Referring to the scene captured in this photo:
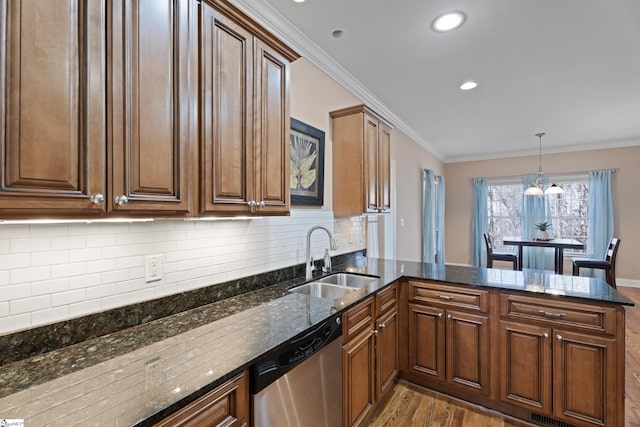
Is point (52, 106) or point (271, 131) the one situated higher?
point (271, 131)

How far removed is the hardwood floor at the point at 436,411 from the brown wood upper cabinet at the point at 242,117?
5.46 ft

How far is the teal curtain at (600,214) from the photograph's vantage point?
538cm

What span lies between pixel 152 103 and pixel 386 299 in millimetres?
1834

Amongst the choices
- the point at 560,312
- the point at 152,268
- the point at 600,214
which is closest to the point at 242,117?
the point at 152,268

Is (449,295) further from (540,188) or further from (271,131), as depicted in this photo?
(540,188)

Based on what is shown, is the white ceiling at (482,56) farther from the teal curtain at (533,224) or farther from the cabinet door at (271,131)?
the teal curtain at (533,224)

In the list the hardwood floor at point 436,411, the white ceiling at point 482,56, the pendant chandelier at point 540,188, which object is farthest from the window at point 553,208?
the hardwood floor at point 436,411

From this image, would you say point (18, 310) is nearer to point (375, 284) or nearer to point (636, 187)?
point (375, 284)

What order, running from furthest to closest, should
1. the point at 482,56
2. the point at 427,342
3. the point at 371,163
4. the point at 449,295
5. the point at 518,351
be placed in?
the point at 371,163 → the point at 482,56 → the point at 427,342 → the point at 449,295 → the point at 518,351

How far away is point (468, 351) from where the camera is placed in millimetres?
2152

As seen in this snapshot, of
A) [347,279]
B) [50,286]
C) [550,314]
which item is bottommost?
[550,314]

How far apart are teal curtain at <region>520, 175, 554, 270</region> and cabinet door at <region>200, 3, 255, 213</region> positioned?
6.44 metres

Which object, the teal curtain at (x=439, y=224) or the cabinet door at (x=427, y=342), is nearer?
the cabinet door at (x=427, y=342)

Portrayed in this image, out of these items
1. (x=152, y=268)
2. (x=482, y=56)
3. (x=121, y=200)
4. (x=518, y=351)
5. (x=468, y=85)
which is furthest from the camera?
(x=468, y=85)
